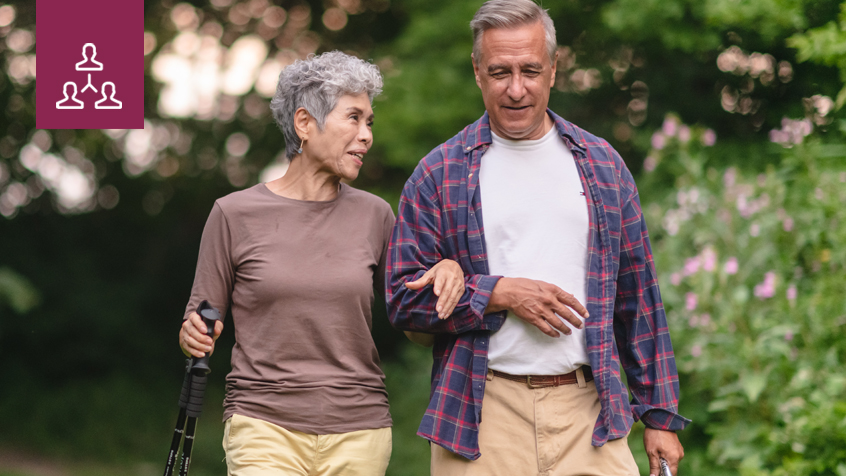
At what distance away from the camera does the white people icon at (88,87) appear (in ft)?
21.2

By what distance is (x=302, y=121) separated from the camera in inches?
121

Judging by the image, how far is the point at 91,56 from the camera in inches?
Answer: 254

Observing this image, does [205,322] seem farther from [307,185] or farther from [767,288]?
[767,288]

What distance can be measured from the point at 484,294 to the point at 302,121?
0.95 meters

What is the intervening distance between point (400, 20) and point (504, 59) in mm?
8667

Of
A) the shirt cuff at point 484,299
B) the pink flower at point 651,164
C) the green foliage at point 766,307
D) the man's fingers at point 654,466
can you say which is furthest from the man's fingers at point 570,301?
the pink flower at point 651,164

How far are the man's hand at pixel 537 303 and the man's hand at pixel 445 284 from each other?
101 mm

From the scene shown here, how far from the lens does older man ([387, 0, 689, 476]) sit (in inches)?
104

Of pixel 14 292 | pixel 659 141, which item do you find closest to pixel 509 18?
pixel 659 141

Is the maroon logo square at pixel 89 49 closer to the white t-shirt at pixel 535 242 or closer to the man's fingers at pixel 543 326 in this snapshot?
the white t-shirt at pixel 535 242

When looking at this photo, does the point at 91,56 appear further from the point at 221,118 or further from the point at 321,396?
the point at 221,118

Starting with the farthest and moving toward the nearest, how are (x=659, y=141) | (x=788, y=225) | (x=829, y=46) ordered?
(x=659, y=141) → (x=788, y=225) → (x=829, y=46)

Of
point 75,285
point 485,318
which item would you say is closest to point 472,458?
point 485,318

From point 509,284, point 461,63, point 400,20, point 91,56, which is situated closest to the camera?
point 509,284
